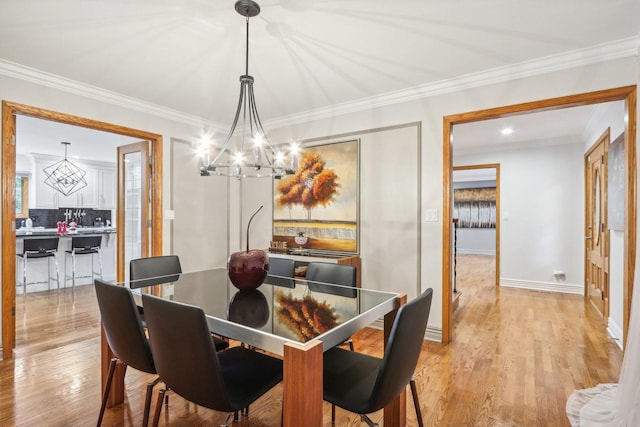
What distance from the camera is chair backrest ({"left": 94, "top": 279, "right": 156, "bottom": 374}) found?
1.54 meters

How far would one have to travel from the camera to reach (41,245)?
487cm

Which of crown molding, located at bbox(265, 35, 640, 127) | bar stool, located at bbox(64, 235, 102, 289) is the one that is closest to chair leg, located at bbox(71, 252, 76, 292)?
bar stool, located at bbox(64, 235, 102, 289)

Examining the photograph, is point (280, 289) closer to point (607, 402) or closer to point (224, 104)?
point (607, 402)

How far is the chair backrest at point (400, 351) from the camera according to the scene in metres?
1.26

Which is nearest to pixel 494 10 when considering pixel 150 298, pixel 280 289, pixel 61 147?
pixel 280 289

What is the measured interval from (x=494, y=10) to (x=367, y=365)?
221cm

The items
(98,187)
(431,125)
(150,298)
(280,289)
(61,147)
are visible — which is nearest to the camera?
(150,298)

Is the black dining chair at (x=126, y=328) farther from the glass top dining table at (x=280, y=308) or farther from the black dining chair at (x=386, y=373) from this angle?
the black dining chair at (x=386, y=373)

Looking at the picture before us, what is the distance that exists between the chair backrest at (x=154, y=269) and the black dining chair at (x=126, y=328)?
0.62 m

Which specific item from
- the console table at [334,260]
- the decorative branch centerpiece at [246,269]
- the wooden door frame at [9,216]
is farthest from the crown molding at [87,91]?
the decorative branch centerpiece at [246,269]

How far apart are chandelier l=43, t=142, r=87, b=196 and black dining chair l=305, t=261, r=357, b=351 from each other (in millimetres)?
7010

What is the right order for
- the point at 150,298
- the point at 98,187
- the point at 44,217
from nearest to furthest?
the point at 150,298 < the point at 44,217 < the point at 98,187

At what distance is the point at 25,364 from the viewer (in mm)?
2627

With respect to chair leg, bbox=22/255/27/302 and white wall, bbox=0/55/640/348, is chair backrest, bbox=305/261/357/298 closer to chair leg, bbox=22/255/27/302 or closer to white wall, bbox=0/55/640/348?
white wall, bbox=0/55/640/348
